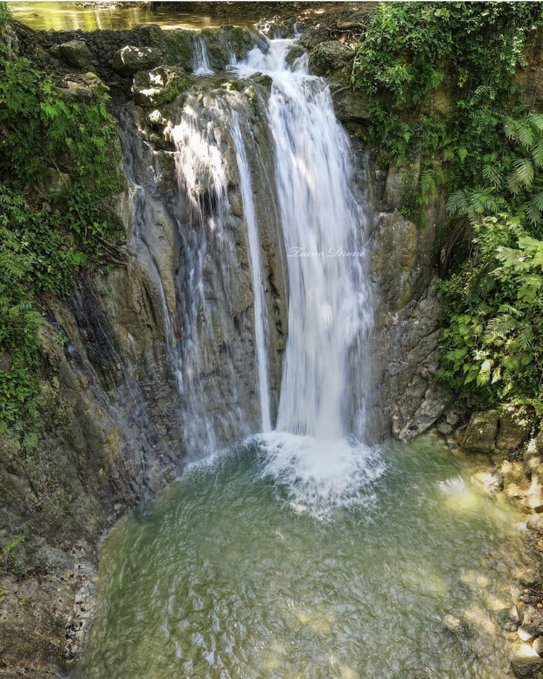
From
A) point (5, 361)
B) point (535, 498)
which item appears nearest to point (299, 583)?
point (535, 498)

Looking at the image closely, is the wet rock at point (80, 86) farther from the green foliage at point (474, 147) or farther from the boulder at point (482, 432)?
the boulder at point (482, 432)

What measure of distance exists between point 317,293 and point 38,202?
174 inches

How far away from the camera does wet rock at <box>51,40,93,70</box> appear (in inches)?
262

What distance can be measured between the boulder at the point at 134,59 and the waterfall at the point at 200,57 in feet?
2.79

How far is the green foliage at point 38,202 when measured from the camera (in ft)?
16.6

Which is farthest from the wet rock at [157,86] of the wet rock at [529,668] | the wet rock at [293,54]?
the wet rock at [529,668]

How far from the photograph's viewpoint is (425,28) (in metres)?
7.36

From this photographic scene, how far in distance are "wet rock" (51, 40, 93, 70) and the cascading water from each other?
265 cm

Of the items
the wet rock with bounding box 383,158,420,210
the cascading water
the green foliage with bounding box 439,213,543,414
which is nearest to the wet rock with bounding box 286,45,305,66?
the cascading water

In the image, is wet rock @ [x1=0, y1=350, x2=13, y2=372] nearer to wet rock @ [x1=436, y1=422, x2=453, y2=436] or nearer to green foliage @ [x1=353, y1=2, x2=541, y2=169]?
green foliage @ [x1=353, y1=2, x2=541, y2=169]

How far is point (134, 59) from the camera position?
269 inches

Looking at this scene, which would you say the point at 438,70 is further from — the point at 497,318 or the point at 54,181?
the point at 54,181

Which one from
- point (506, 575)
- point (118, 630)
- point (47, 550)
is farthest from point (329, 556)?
point (47, 550)

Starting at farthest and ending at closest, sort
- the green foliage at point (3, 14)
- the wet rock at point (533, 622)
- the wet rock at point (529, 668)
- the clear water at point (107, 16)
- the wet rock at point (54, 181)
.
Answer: the clear water at point (107, 16) < the wet rock at point (54, 181) < the green foliage at point (3, 14) < the wet rock at point (533, 622) < the wet rock at point (529, 668)
